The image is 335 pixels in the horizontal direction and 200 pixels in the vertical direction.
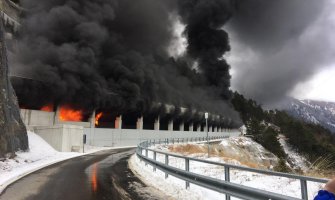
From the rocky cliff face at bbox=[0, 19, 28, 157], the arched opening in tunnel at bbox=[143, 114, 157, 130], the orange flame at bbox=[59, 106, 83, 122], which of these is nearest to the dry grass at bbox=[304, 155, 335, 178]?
the rocky cliff face at bbox=[0, 19, 28, 157]

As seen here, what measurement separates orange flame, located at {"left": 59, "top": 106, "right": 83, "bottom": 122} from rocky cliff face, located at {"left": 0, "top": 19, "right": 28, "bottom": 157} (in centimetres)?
2474

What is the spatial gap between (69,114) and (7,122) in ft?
103

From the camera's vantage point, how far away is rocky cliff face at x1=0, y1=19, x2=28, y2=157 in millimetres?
17609

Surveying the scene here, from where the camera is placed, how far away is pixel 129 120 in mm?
68000

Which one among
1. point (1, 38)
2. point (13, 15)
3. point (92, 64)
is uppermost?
point (13, 15)

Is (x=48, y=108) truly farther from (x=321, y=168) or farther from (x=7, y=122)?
(x=321, y=168)

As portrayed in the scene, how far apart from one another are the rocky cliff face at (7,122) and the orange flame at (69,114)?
2474 centimetres

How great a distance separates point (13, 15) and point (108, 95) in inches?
846

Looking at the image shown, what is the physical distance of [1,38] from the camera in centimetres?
2167

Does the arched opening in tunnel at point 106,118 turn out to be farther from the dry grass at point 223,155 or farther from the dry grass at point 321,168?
the dry grass at point 321,168

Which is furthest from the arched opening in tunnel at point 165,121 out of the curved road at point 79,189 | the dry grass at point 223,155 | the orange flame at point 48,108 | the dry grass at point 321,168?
the dry grass at point 321,168

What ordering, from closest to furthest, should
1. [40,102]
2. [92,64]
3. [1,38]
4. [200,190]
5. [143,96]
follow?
[200,190]
[1,38]
[40,102]
[92,64]
[143,96]

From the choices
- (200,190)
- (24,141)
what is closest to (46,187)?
(200,190)

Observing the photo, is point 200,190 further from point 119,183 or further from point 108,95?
point 108,95
